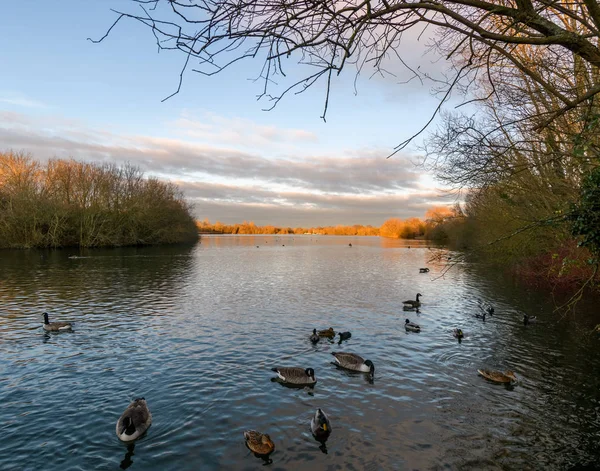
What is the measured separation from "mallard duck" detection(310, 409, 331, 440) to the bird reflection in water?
370 centimetres

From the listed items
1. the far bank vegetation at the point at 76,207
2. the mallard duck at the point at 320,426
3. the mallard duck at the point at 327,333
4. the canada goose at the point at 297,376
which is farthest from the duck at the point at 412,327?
the far bank vegetation at the point at 76,207

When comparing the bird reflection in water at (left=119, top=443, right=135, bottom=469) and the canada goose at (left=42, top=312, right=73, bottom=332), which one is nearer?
the bird reflection in water at (left=119, top=443, right=135, bottom=469)

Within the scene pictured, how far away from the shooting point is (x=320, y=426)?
26.3 feet

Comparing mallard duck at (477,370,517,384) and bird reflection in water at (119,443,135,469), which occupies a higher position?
mallard duck at (477,370,517,384)

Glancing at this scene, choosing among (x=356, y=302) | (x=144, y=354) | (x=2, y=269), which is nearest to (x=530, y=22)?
(x=144, y=354)

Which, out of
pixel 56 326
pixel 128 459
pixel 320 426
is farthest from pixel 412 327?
pixel 56 326

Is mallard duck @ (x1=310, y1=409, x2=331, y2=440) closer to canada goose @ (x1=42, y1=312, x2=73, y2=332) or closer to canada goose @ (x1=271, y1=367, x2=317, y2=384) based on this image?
canada goose @ (x1=271, y1=367, x2=317, y2=384)

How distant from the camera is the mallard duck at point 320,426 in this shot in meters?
7.95

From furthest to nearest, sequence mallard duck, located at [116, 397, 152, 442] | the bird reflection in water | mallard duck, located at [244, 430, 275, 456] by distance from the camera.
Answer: mallard duck, located at [116, 397, 152, 442], mallard duck, located at [244, 430, 275, 456], the bird reflection in water

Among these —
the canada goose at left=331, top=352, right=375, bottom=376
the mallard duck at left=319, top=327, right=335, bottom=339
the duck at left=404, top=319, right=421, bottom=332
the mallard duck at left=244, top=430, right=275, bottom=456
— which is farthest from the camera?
the duck at left=404, top=319, right=421, bottom=332

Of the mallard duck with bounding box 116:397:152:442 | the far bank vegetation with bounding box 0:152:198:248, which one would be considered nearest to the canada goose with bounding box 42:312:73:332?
the mallard duck with bounding box 116:397:152:442

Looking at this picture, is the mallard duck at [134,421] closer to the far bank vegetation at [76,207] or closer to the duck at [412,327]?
the duck at [412,327]

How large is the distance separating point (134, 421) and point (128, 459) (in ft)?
3.03

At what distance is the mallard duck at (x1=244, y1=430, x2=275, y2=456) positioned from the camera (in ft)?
24.0
